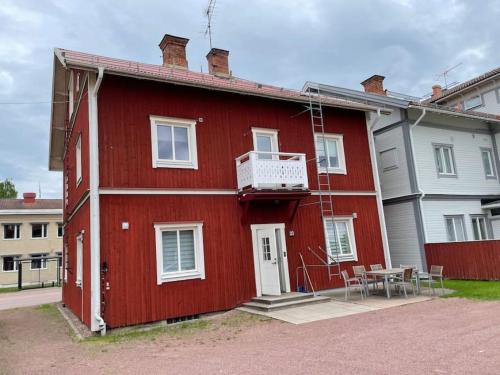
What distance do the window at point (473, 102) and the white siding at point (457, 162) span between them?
4.14 meters

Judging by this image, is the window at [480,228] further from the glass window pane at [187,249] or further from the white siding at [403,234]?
the glass window pane at [187,249]

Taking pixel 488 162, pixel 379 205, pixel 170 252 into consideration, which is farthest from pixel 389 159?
pixel 170 252

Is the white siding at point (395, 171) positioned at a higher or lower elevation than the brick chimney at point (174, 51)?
lower

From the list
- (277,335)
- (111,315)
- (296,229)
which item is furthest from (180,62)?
(277,335)

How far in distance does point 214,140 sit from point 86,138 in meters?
3.62

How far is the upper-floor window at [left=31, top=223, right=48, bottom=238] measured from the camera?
3494cm

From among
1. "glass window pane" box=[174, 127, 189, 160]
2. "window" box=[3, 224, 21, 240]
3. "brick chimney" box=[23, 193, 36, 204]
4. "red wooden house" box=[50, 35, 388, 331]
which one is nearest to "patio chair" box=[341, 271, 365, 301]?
"red wooden house" box=[50, 35, 388, 331]

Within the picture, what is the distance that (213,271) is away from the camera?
1162cm

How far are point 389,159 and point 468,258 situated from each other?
208 inches

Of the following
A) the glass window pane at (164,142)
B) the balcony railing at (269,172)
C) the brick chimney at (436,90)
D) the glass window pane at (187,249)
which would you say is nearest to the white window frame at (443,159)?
the balcony railing at (269,172)

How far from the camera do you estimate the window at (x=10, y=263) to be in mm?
33375

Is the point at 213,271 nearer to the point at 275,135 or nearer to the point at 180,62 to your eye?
the point at 275,135

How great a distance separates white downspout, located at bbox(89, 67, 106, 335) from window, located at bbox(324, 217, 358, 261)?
7404 mm

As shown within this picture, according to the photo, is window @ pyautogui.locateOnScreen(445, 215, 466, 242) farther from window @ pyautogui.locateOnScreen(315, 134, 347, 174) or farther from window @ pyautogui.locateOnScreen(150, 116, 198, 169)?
window @ pyautogui.locateOnScreen(150, 116, 198, 169)
